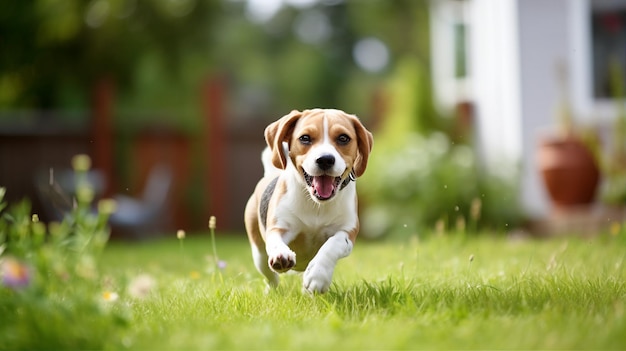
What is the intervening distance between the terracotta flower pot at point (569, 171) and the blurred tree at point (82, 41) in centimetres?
885

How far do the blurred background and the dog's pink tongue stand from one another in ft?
6.96

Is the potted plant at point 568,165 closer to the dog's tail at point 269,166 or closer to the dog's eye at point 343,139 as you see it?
the dog's tail at point 269,166

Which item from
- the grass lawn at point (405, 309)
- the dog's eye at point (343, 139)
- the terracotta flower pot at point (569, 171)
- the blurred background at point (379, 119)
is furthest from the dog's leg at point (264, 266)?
the terracotta flower pot at point (569, 171)

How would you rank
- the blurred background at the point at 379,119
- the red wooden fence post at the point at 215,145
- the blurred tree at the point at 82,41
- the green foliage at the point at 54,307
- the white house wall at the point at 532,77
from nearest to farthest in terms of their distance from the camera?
1. the green foliage at the point at 54,307
2. the blurred background at the point at 379,119
3. the white house wall at the point at 532,77
4. the red wooden fence post at the point at 215,145
5. the blurred tree at the point at 82,41

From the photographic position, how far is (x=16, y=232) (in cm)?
324

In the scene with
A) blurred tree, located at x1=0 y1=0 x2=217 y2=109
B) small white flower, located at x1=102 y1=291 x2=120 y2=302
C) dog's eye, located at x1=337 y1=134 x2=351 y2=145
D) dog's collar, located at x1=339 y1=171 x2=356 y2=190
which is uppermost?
blurred tree, located at x1=0 y1=0 x2=217 y2=109

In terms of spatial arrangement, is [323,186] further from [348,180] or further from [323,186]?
[348,180]

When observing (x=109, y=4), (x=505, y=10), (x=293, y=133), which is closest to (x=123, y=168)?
(x=109, y=4)

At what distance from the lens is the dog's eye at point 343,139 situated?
3.61 metres

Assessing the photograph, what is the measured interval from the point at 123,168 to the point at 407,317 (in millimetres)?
9719

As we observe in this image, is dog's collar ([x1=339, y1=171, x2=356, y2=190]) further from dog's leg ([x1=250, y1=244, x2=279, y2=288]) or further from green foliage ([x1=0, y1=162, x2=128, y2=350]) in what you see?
green foliage ([x1=0, y1=162, x2=128, y2=350])

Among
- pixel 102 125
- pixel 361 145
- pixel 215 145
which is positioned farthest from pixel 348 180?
pixel 102 125

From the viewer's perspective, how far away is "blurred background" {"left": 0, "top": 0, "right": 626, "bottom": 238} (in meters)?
9.63

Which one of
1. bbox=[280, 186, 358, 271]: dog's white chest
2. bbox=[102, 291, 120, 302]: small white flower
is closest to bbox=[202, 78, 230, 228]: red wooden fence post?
bbox=[280, 186, 358, 271]: dog's white chest
